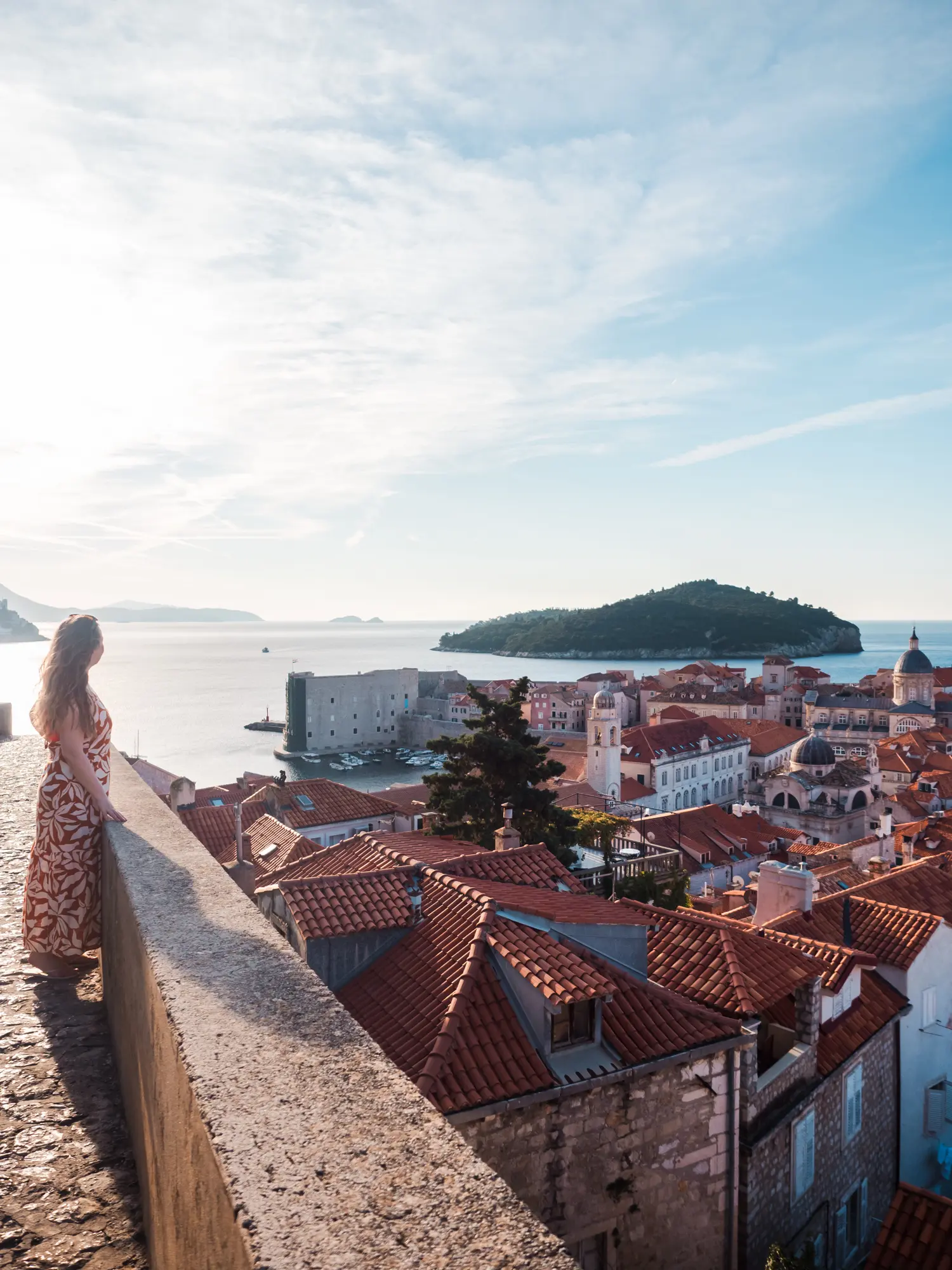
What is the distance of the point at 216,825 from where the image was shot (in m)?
24.4

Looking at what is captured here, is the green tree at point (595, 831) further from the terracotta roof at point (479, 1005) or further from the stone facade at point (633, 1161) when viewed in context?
the stone facade at point (633, 1161)

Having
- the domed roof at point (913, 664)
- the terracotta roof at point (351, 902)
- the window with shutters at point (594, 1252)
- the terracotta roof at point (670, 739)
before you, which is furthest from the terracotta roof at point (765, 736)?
the window with shutters at point (594, 1252)

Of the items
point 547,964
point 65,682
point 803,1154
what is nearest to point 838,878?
point 803,1154

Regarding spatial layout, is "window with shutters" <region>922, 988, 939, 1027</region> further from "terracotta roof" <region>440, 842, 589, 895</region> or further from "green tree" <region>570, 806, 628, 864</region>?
"green tree" <region>570, 806, 628, 864</region>

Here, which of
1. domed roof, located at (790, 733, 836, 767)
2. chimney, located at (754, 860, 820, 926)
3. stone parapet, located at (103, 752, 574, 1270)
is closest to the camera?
stone parapet, located at (103, 752, 574, 1270)

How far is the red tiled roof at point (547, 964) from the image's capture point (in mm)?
6762

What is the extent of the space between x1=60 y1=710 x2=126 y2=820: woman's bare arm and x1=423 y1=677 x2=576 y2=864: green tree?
48.1ft

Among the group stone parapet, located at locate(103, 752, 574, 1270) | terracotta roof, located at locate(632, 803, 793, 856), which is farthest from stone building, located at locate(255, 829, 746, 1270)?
terracotta roof, located at locate(632, 803, 793, 856)

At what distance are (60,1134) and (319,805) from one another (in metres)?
26.9

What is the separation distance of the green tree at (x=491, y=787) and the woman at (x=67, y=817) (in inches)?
578

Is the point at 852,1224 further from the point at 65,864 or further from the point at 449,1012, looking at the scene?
the point at 65,864

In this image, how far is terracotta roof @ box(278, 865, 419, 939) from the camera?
8.03 metres

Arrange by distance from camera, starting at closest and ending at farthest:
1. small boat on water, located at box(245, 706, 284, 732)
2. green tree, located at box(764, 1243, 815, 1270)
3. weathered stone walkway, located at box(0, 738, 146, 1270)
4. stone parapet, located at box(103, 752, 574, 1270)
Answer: stone parapet, located at box(103, 752, 574, 1270)
weathered stone walkway, located at box(0, 738, 146, 1270)
green tree, located at box(764, 1243, 815, 1270)
small boat on water, located at box(245, 706, 284, 732)

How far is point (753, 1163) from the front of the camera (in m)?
8.03
